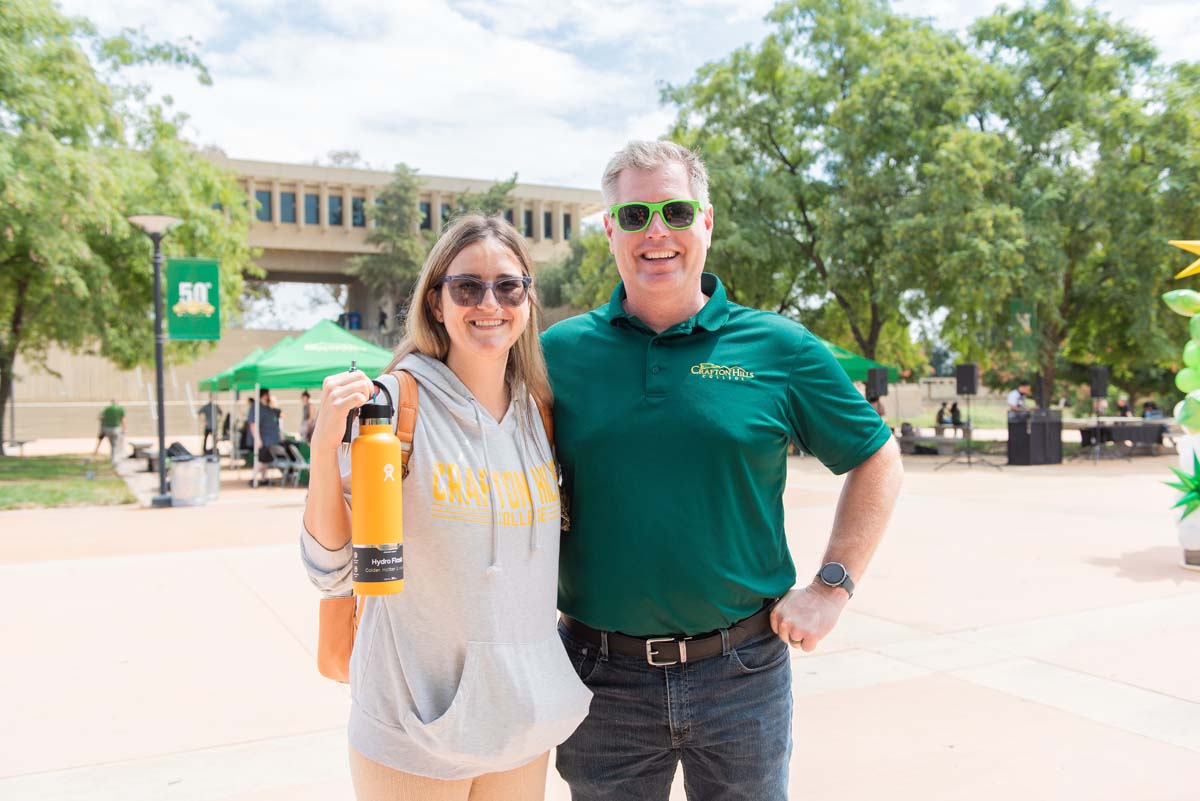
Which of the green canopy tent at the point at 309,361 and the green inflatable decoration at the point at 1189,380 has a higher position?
the green canopy tent at the point at 309,361

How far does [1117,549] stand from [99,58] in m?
23.3

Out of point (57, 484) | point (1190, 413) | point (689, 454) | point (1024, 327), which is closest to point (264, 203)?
point (57, 484)

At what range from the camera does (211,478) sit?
13930mm

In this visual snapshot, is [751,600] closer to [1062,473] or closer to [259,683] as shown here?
[259,683]

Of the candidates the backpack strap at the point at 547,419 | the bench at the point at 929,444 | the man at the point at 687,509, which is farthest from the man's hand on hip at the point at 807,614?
the bench at the point at 929,444

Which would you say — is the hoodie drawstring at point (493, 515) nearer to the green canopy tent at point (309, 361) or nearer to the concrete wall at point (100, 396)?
the green canopy tent at point (309, 361)

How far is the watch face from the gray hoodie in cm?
68

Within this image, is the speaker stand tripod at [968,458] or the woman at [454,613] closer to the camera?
the woman at [454,613]

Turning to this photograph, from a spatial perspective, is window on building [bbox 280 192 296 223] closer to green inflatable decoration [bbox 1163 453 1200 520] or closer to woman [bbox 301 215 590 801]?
green inflatable decoration [bbox 1163 453 1200 520]

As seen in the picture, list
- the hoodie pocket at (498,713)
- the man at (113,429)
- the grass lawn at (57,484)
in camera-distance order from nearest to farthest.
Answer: the hoodie pocket at (498,713) → the grass lawn at (57,484) → the man at (113,429)

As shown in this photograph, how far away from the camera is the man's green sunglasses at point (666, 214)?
2213 mm

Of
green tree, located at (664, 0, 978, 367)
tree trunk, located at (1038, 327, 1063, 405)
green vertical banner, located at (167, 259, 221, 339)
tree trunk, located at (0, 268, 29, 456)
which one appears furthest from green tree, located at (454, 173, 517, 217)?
green vertical banner, located at (167, 259, 221, 339)

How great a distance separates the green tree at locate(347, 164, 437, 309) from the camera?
5028 centimetres

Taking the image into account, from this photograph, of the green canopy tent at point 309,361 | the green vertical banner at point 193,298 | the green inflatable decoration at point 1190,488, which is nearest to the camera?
the green inflatable decoration at point 1190,488
